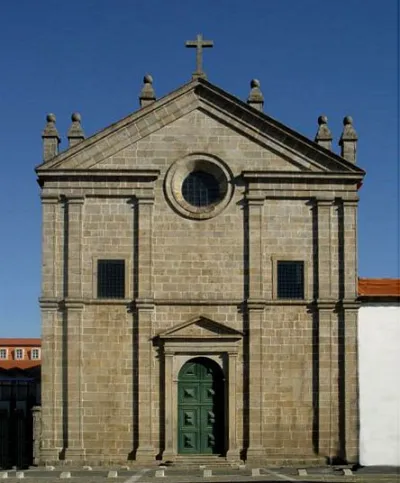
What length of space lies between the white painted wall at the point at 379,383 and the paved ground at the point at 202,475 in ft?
2.58

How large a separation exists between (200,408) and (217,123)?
8534mm

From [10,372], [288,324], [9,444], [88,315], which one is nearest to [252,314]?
[288,324]

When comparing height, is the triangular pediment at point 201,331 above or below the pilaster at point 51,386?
above

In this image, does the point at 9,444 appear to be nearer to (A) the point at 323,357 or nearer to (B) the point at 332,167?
(A) the point at 323,357

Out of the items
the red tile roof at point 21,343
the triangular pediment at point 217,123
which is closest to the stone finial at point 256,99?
the triangular pediment at point 217,123

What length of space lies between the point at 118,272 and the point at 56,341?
2.69 m

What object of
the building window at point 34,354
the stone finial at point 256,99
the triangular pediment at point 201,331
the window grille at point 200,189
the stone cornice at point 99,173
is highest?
the stone finial at point 256,99

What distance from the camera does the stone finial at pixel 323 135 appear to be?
82.6ft

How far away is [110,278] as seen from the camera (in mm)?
24328

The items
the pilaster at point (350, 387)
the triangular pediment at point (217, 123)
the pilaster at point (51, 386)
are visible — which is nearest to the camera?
the pilaster at point (51, 386)

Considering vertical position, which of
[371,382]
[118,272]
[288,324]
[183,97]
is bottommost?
[371,382]

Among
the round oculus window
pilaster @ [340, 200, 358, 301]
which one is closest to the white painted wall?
pilaster @ [340, 200, 358, 301]

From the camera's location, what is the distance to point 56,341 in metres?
24.0

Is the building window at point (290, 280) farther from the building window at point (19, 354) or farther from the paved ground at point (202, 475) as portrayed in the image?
the building window at point (19, 354)
